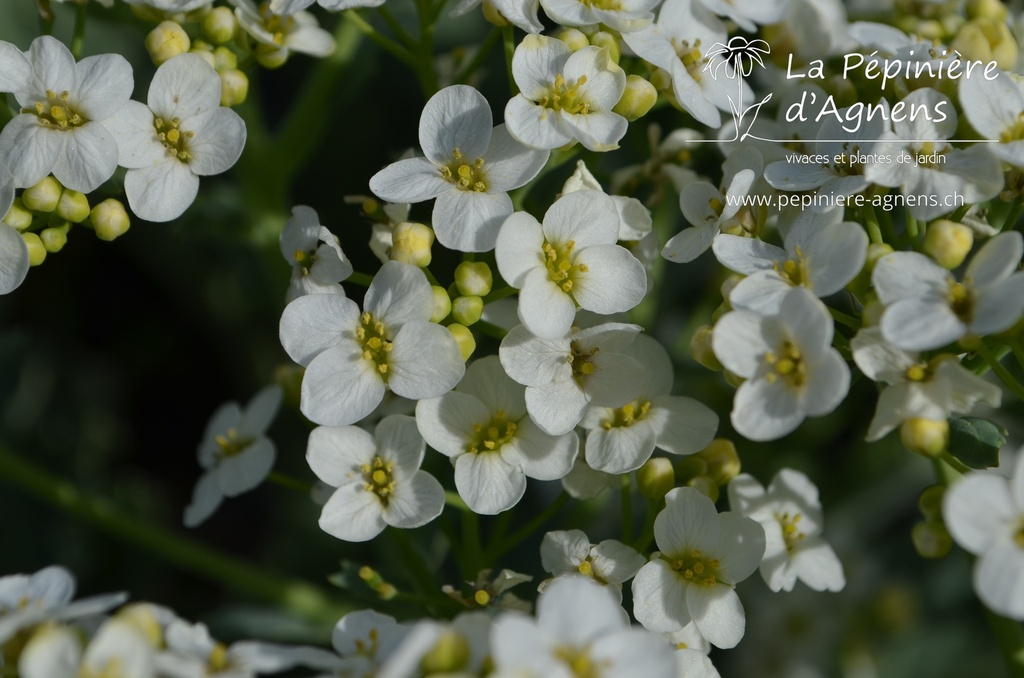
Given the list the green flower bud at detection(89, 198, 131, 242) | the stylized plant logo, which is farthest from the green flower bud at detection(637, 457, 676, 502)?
the green flower bud at detection(89, 198, 131, 242)

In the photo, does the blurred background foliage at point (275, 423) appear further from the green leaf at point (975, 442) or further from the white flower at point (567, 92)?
the green leaf at point (975, 442)

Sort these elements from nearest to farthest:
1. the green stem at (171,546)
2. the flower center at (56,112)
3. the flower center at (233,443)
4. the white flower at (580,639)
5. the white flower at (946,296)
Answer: the white flower at (580,639)
the white flower at (946,296)
the flower center at (56,112)
the flower center at (233,443)
the green stem at (171,546)

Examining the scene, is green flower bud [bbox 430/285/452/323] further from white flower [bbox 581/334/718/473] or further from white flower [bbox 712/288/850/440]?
white flower [bbox 712/288/850/440]

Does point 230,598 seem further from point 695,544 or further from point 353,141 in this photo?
point 695,544

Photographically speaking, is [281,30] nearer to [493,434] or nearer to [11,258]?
[11,258]

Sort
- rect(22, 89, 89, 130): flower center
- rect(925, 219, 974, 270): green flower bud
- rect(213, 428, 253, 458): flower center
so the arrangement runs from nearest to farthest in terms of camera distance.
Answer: rect(925, 219, 974, 270): green flower bud < rect(22, 89, 89, 130): flower center < rect(213, 428, 253, 458): flower center

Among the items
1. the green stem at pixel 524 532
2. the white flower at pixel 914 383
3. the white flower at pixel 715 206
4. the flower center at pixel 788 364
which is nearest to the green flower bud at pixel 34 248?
the green stem at pixel 524 532
